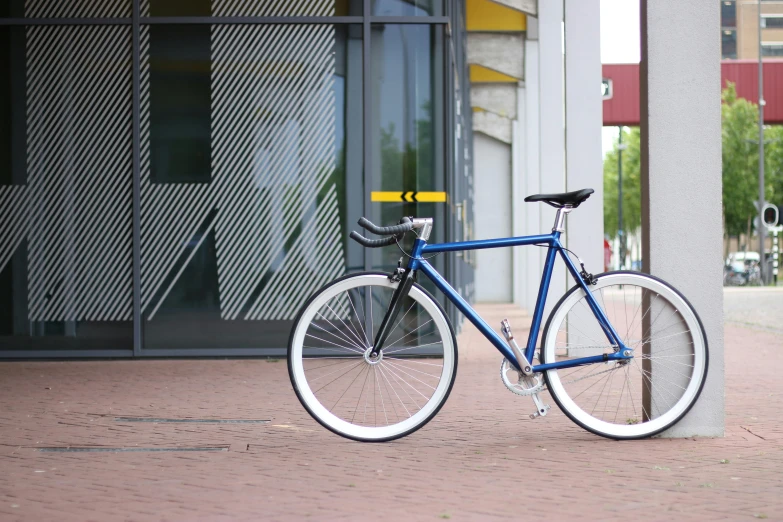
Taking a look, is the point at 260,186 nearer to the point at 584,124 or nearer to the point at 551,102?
the point at 584,124

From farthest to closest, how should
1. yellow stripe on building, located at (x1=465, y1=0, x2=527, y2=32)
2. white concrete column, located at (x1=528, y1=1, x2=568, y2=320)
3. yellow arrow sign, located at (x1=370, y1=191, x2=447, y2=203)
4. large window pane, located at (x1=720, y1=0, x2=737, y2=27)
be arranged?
1. large window pane, located at (x1=720, y1=0, x2=737, y2=27)
2. yellow stripe on building, located at (x1=465, y1=0, x2=527, y2=32)
3. white concrete column, located at (x1=528, y1=1, x2=568, y2=320)
4. yellow arrow sign, located at (x1=370, y1=191, x2=447, y2=203)

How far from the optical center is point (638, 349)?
215 inches

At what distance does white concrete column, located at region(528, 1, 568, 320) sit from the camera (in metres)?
14.7

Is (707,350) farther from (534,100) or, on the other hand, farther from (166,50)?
(534,100)

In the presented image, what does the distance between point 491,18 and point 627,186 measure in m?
44.3

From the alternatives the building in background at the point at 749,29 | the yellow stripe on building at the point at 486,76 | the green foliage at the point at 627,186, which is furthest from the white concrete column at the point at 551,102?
the building in background at the point at 749,29

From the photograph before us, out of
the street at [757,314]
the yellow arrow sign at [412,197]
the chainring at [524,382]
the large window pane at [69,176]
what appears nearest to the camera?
the chainring at [524,382]

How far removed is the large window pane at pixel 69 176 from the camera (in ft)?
34.0

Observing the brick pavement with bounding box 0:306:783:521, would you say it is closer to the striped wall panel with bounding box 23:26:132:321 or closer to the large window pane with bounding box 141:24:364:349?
the large window pane with bounding box 141:24:364:349

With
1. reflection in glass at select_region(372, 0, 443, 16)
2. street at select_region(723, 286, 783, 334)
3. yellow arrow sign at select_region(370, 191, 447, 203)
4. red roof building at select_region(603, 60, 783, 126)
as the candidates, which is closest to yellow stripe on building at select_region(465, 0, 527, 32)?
street at select_region(723, 286, 783, 334)

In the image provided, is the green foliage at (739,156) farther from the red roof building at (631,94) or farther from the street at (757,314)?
the street at (757,314)

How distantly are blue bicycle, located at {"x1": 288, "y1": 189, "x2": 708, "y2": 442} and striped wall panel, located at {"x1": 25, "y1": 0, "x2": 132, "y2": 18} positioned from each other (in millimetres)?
5938

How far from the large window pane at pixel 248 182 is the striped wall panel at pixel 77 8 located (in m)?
0.34

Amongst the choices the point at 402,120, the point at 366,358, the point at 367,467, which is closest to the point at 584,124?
the point at 402,120
